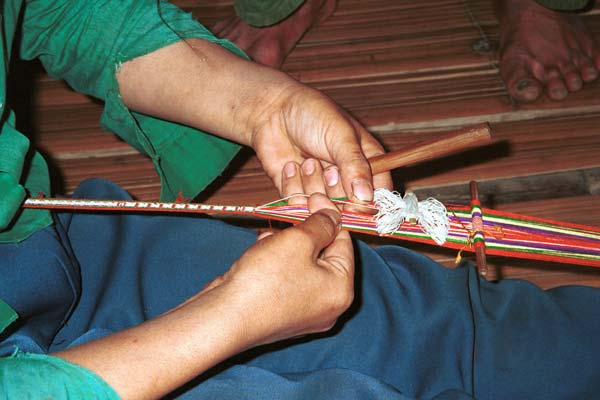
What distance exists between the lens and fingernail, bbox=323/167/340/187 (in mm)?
1005

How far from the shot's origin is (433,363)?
2.79 feet

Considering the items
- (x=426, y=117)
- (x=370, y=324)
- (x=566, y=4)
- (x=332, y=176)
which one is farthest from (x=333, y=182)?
(x=566, y=4)

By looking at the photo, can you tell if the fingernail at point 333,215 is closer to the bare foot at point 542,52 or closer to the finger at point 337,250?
the finger at point 337,250

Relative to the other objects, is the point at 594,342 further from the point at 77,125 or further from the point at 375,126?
the point at 77,125

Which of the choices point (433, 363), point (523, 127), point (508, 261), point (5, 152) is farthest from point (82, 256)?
point (523, 127)

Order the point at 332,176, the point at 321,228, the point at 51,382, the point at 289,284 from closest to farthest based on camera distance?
the point at 51,382
the point at 289,284
the point at 321,228
the point at 332,176

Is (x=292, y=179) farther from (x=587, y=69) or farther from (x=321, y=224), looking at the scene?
(x=587, y=69)

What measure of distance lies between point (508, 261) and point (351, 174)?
533mm

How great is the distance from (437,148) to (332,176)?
0.20 meters

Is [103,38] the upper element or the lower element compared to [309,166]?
upper

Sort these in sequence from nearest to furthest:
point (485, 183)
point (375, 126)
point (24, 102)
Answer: point (485, 183), point (375, 126), point (24, 102)

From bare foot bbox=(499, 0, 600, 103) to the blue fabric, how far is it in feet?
2.80

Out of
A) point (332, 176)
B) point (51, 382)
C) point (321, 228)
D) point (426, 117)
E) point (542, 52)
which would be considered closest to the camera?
point (51, 382)

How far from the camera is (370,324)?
34.4 inches
